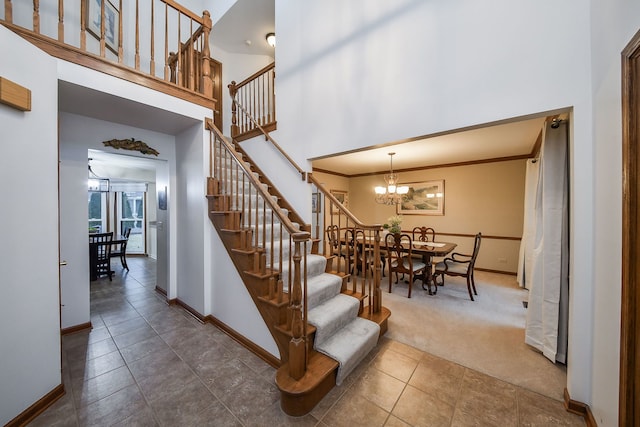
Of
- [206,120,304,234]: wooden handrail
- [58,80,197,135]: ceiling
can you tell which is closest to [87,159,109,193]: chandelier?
[58,80,197,135]: ceiling

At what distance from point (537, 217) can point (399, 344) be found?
7.42 feet

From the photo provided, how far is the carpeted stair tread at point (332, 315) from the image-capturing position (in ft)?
6.33

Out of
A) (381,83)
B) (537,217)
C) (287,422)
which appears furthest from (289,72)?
(287,422)

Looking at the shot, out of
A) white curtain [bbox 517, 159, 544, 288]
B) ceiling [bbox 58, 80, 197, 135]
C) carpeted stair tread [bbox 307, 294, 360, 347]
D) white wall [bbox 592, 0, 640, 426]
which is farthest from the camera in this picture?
white curtain [bbox 517, 159, 544, 288]

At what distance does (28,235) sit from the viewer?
4.97 ft

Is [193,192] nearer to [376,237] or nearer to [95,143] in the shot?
[95,143]

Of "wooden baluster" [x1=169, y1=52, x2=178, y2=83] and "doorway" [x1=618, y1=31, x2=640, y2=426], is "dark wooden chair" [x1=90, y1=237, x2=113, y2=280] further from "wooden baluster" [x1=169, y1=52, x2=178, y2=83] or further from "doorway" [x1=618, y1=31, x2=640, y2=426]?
"doorway" [x1=618, y1=31, x2=640, y2=426]

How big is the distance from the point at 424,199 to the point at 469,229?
1.23m

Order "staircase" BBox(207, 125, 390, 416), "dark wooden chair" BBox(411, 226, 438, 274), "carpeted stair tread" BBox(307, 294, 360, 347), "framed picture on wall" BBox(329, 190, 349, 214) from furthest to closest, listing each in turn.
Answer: "framed picture on wall" BBox(329, 190, 349, 214)
"dark wooden chair" BBox(411, 226, 438, 274)
"carpeted stair tread" BBox(307, 294, 360, 347)
"staircase" BBox(207, 125, 390, 416)

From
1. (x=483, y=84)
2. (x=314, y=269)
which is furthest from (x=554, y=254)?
(x=314, y=269)

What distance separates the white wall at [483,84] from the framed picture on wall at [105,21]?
2553mm

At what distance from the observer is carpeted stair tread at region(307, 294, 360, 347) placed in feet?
6.33

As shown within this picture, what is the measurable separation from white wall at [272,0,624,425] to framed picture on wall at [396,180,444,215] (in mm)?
3767

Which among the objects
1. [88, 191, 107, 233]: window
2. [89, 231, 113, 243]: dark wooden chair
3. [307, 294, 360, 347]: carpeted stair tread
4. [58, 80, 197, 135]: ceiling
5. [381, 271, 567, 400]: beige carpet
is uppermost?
[58, 80, 197, 135]: ceiling
